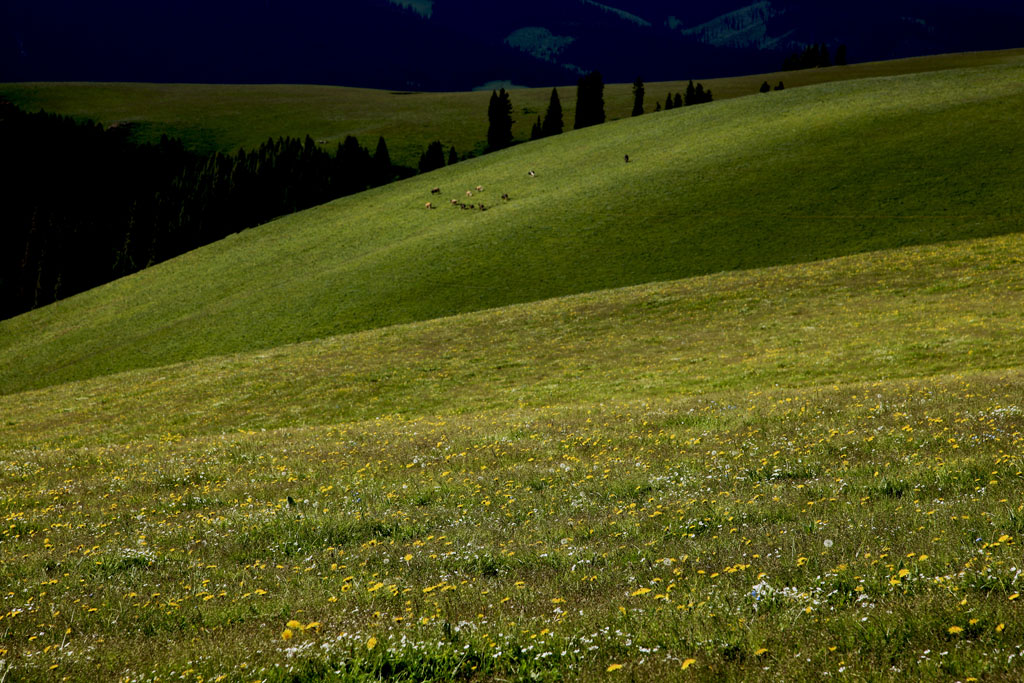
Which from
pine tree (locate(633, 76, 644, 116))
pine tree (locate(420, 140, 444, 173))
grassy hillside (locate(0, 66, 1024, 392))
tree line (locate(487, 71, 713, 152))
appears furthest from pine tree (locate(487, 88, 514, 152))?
grassy hillside (locate(0, 66, 1024, 392))

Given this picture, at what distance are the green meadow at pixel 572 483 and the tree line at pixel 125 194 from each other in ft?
248

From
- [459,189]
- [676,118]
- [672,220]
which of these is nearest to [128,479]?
[672,220]

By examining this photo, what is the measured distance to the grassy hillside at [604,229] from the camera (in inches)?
2504

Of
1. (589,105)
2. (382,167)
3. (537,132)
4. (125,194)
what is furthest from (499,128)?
(125,194)

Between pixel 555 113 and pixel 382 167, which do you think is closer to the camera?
pixel 382 167

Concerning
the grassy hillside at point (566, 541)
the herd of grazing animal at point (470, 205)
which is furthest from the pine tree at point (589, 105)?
the grassy hillside at point (566, 541)

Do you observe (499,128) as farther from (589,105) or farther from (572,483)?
(572,483)

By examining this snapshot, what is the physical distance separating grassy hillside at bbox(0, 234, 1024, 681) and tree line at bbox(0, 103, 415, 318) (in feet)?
379

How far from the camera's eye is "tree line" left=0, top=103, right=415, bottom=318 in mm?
132000

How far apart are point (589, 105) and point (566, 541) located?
163155 mm

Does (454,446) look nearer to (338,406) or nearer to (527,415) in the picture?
(527,415)

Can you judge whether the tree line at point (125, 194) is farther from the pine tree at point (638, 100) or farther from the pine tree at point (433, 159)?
the pine tree at point (638, 100)

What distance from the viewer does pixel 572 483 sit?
45.7 ft

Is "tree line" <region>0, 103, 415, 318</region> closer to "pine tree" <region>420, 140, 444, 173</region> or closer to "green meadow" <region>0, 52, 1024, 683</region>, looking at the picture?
"pine tree" <region>420, 140, 444, 173</region>
